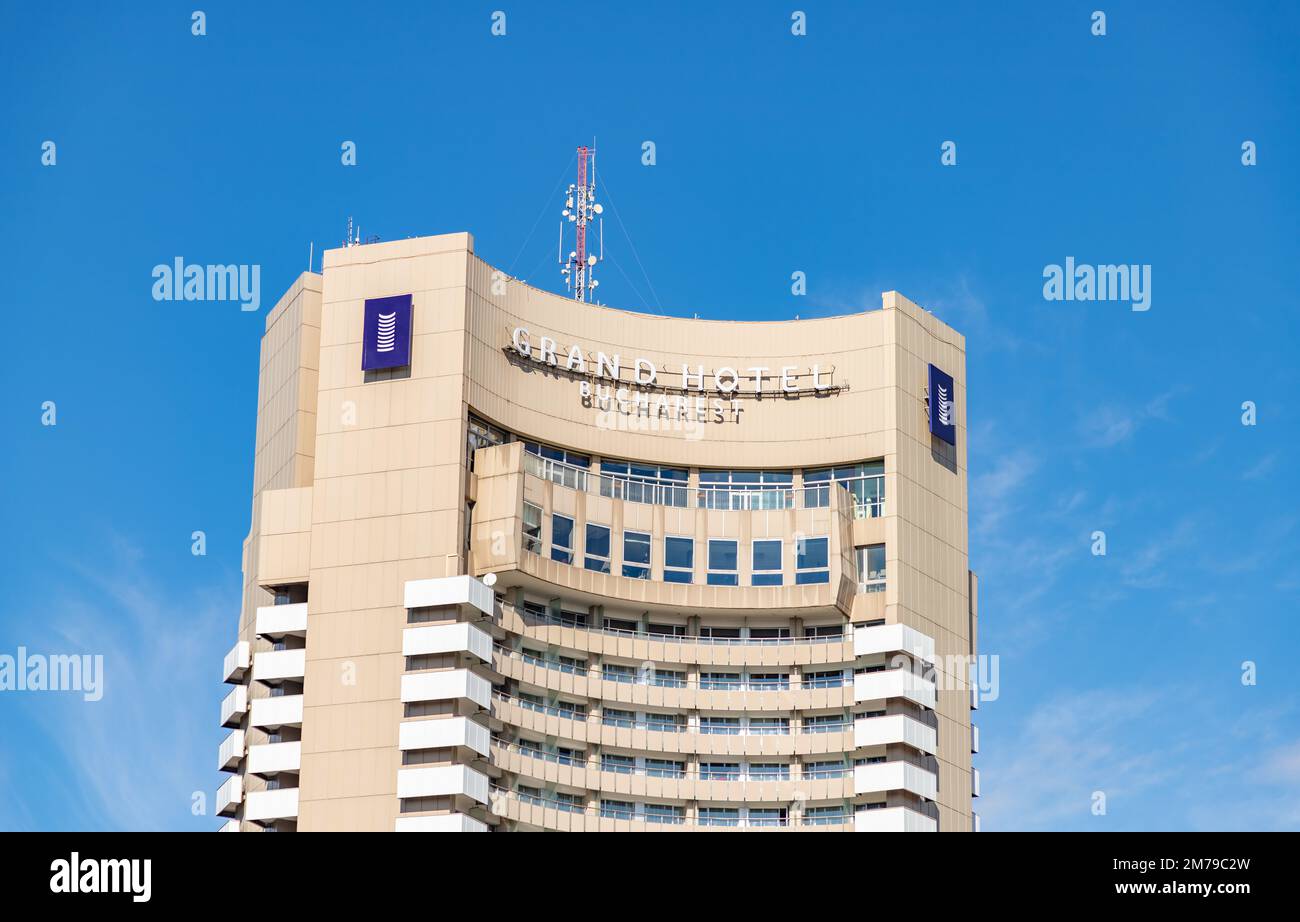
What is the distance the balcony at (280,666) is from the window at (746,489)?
1222 inches

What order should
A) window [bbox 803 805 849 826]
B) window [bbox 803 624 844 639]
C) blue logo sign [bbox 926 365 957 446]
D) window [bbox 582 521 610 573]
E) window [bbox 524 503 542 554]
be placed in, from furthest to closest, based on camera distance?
blue logo sign [bbox 926 365 957 446] < window [bbox 803 624 844 639] < window [bbox 582 521 610 573] < window [bbox 803 805 849 826] < window [bbox 524 503 542 554]

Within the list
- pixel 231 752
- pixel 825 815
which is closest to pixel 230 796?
pixel 231 752

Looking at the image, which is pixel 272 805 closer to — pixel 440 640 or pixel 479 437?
pixel 440 640

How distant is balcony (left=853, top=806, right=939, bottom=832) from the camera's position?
137625mm

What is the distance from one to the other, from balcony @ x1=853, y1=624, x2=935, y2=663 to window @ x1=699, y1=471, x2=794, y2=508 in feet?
37.7

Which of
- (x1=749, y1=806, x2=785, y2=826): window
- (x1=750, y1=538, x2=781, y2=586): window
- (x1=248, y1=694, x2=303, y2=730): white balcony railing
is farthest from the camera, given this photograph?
A: (x1=750, y1=538, x2=781, y2=586): window

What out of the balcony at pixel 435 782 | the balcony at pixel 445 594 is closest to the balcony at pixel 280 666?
the balcony at pixel 445 594

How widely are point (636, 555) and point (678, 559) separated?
3.15m

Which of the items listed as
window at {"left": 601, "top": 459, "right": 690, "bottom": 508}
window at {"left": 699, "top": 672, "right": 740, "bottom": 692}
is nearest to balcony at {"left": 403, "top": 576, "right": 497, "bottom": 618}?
window at {"left": 601, "top": 459, "right": 690, "bottom": 508}

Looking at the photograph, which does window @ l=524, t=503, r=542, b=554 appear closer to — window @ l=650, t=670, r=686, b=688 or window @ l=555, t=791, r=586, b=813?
window @ l=650, t=670, r=686, b=688

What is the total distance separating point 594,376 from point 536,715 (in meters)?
25.3

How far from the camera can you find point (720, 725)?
145750 mm

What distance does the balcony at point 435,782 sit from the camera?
12912 centimetres
